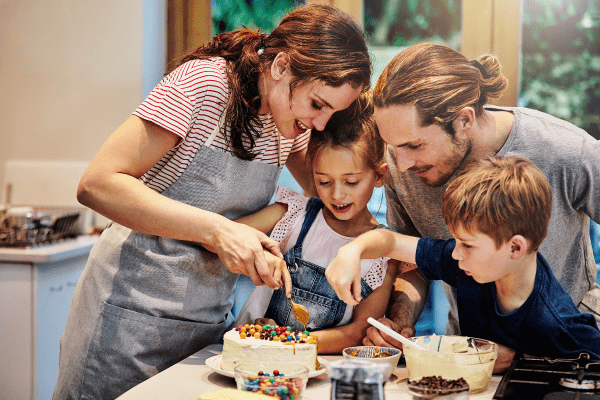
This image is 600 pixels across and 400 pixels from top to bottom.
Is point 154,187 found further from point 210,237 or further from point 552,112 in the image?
point 552,112

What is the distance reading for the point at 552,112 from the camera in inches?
99.8

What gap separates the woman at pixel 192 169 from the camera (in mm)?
1166

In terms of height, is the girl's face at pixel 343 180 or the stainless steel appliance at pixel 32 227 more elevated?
the girl's face at pixel 343 180

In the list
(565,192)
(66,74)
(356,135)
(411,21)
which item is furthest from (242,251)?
(66,74)

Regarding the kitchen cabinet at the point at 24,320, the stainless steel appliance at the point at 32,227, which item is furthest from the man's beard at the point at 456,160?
the stainless steel appliance at the point at 32,227

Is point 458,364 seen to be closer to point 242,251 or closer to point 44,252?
point 242,251

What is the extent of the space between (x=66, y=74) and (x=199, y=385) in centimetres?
234

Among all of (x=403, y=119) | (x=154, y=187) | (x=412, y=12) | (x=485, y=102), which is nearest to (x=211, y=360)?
(x=154, y=187)

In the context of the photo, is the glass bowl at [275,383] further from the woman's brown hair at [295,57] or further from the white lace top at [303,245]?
the woman's brown hair at [295,57]

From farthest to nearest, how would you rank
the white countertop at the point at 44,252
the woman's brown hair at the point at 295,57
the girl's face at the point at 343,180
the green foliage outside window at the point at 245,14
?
the green foliage outside window at the point at 245,14 → the white countertop at the point at 44,252 → the girl's face at the point at 343,180 → the woman's brown hair at the point at 295,57

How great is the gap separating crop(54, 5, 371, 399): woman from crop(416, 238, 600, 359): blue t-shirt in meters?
0.41

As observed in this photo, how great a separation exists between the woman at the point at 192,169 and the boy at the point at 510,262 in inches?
12.7

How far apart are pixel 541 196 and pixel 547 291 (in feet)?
0.60

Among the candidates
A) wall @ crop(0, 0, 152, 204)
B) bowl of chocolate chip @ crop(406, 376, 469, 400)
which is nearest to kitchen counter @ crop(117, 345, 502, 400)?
bowl of chocolate chip @ crop(406, 376, 469, 400)
